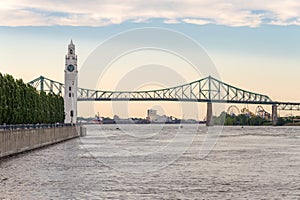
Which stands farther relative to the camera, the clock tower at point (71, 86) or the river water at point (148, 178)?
the clock tower at point (71, 86)

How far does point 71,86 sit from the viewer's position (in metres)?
146

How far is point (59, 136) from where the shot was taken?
10638 cm

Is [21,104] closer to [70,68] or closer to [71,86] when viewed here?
[71,86]

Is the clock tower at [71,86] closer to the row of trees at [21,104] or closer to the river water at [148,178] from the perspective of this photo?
the row of trees at [21,104]

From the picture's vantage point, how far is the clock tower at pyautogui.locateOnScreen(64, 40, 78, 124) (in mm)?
143500

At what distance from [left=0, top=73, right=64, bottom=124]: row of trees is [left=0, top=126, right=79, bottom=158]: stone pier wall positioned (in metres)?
2.26

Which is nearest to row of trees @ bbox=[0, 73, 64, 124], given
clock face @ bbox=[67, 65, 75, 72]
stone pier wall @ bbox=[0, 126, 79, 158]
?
stone pier wall @ bbox=[0, 126, 79, 158]

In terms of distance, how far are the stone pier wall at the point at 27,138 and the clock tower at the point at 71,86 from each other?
29.7 m

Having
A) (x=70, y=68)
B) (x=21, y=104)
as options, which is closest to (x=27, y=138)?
(x=21, y=104)

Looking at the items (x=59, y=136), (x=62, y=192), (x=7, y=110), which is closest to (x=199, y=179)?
(x=62, y=192)

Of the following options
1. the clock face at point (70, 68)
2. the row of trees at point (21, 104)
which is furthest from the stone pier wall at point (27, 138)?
the clock face at point (70, 68)

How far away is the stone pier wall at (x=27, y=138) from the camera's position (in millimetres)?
62300

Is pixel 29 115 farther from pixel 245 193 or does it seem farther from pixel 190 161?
pixel 245 193

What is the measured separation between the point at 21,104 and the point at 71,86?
2417 inches
